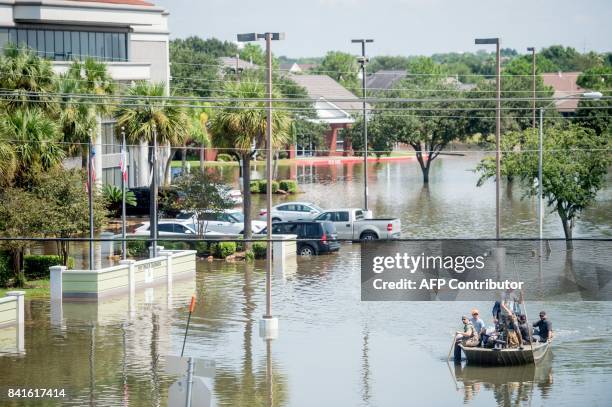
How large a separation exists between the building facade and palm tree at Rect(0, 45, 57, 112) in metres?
13.1

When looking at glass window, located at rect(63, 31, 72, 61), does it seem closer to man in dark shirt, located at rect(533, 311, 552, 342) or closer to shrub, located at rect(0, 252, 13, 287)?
shrub, located at rect(0, 252, 13, 287)

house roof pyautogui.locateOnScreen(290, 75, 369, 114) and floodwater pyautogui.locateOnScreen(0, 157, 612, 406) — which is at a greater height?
house roof pyautogui.locateOnScreen(290, 75, 369, 114)

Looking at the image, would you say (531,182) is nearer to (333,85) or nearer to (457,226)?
(457,226)

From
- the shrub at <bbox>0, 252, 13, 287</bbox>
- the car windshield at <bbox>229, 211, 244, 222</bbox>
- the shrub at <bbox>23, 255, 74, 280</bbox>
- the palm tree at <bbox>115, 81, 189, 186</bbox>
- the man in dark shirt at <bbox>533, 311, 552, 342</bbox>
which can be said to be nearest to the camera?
the man in dark shirt at <bbox>533, 311, 552, 342</bbox>

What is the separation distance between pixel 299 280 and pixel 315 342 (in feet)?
30.4

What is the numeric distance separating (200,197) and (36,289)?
989 centimetres

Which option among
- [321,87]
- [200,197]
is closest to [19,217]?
[200,197]

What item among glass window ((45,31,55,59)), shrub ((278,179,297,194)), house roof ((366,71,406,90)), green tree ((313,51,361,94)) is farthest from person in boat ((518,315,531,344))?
green tree ((313,51,361,94))

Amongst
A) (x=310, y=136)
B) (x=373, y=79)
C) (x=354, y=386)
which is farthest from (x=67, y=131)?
(x=373, y=79)

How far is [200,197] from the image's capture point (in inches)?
1762

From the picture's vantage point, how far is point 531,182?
4547 centimetres

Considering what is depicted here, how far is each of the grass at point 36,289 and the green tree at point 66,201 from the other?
3.67 feet

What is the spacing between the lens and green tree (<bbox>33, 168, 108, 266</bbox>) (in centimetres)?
3784

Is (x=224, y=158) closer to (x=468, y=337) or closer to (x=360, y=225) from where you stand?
(x=360, y=225)
